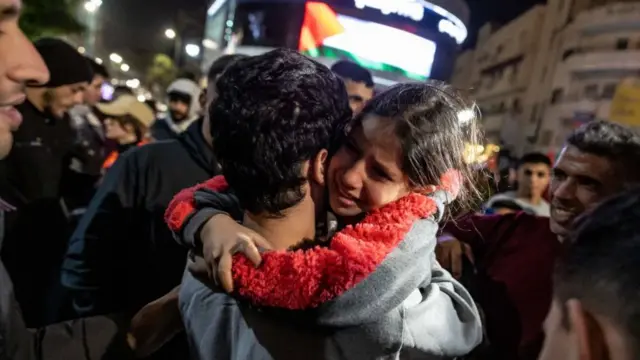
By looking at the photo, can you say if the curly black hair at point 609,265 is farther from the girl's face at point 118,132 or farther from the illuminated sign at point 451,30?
the illuminated sign at point 451,30

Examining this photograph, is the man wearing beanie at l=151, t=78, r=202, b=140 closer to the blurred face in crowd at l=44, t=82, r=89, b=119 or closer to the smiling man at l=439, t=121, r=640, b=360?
the blurred face in crowd at l=44, t=82, r=89, b=119

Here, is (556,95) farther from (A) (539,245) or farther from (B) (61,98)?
(B) (61,98)

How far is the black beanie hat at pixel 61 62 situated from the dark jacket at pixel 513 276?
2830 mm

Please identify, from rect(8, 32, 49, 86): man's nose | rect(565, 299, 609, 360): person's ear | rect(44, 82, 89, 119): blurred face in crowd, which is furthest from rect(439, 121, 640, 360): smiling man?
rect(44, 82, 89, 119): blurred face in crowd

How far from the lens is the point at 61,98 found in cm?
347

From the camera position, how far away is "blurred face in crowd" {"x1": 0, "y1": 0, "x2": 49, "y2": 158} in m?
1.35

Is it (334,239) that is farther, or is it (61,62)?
(61,62)

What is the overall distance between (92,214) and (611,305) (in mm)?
2071

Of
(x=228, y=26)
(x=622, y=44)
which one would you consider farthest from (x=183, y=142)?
(x=622, y=44)

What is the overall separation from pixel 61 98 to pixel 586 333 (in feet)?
11.7

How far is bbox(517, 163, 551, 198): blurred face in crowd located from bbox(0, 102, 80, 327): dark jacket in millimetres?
4221

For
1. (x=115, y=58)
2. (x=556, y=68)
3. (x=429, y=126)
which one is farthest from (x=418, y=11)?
(x=115, y=58)

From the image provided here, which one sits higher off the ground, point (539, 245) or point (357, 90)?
point (357, 90)

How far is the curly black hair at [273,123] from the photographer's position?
117cm
